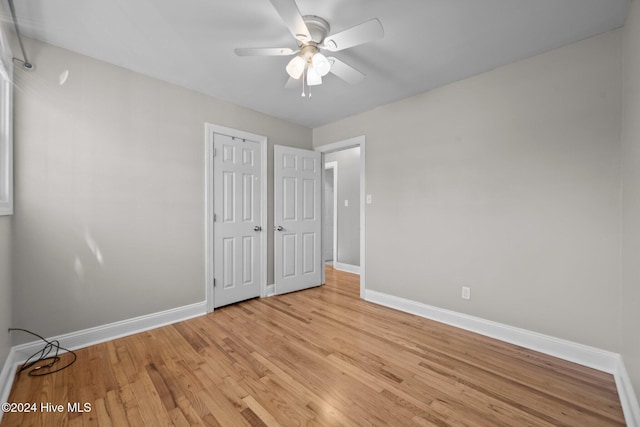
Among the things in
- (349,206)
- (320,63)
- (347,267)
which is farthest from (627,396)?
(349,206)

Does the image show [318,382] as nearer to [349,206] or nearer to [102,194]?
[102,194]

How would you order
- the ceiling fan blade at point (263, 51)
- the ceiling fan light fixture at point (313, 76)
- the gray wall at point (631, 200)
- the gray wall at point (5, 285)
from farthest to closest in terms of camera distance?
the ceiling fan light fixture at point (313, 76) → the ceiling fan blade at point (263, 51) → the gray wall at point (5, 285) → the gray wall at point (631, 200)

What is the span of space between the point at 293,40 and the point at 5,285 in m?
2.74

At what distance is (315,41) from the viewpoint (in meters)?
1.87

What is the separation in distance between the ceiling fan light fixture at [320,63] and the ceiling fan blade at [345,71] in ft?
0.39

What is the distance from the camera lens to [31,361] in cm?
197

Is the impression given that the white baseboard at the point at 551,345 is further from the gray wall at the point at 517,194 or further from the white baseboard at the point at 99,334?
the white baseboard at the point at 99,334

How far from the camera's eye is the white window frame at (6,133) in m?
1.80

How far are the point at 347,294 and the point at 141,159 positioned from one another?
298 centimetres

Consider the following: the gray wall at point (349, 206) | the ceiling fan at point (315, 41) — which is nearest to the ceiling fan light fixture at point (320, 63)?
the ceiling fan at point (315, 41)

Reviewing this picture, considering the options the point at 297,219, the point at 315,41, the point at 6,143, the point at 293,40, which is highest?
the point at 293,40

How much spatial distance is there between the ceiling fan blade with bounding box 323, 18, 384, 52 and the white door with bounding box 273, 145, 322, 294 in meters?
2.03

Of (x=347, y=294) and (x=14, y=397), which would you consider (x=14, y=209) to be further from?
(x=347, y=294)

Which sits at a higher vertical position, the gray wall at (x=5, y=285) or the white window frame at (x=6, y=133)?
the white window frame at (x=6, y=133)
